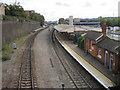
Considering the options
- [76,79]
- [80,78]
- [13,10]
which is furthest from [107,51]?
[13,10]

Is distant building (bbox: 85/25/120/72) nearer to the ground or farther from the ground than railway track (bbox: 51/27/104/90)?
farther from the ground

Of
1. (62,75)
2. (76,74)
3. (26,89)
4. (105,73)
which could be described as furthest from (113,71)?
(26,89)

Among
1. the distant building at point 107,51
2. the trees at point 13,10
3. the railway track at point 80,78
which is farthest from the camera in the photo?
the trees at point 13,10

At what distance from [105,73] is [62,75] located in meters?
3.80

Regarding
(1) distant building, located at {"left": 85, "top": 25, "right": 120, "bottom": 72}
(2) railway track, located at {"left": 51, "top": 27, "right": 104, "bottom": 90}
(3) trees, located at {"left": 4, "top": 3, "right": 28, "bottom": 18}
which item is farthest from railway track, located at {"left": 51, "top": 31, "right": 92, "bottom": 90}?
(3) trees, located at {"left": 4, "top": 3, "right": 28, "bottom": 18}

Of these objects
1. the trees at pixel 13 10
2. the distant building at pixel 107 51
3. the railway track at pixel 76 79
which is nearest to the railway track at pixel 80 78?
the railway track at pixel 76 79

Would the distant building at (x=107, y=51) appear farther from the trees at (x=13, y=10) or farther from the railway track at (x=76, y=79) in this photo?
the trees at (x=13, y=10)

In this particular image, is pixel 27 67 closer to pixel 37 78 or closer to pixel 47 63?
pixel 47 63

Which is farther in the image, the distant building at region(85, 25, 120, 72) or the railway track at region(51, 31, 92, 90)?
the distant building at region(85, 25, 120, 72)

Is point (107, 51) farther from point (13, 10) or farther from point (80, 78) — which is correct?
point (13, 10)

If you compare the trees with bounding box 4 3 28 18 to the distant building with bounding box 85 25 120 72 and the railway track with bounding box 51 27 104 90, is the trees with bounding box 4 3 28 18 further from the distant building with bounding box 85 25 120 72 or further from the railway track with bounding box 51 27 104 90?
the railway track with bounding box 51 27 104 90

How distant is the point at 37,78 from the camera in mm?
15820

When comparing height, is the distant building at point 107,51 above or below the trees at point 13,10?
below

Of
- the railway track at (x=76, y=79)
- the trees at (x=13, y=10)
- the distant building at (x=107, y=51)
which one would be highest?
the trees at (x=13, y=10)
